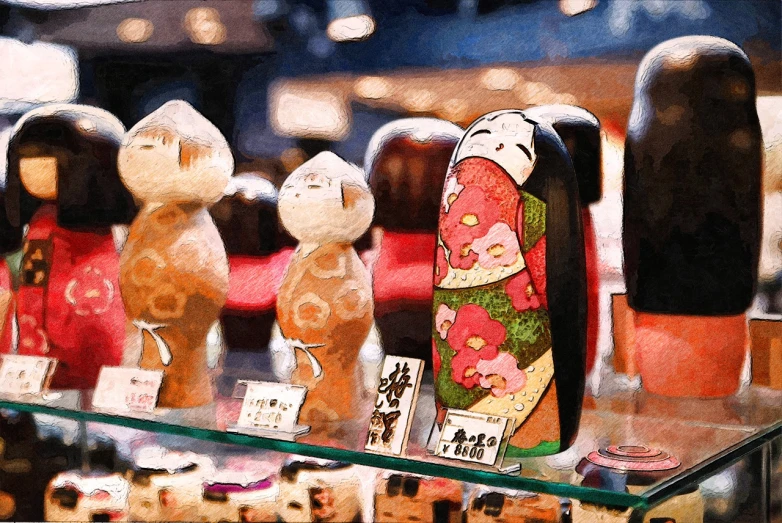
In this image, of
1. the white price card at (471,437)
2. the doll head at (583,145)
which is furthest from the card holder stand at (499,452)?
the doll head at (583,145)

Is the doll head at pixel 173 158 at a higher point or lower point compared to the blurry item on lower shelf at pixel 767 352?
higher

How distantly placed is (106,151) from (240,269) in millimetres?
280

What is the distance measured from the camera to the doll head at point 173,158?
122 cm

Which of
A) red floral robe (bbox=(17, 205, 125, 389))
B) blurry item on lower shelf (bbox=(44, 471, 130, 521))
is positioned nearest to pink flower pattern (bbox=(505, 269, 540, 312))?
red floral robe (bbox=(17, 205, 125, 389))

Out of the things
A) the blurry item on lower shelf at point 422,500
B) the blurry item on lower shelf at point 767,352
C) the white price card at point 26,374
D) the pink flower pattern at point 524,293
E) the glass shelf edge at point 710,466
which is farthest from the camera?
the white price card at point 26,374

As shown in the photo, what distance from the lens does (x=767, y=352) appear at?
1100 millimetres

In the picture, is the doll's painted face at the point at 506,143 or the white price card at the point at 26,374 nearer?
the doll's painted face at the point at 506,143

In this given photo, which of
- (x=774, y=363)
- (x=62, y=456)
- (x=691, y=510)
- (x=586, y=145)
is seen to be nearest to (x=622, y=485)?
(x=691, y=510)

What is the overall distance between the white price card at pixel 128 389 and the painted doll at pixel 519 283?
0.48 m

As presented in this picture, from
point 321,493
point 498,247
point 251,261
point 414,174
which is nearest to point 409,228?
point 414,174

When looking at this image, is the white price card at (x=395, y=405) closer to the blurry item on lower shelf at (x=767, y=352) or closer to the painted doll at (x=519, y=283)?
the painted doll at (x=519, y=283)

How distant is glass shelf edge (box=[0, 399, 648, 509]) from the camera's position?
2.85 feet

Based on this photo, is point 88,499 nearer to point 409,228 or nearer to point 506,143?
point 409,228

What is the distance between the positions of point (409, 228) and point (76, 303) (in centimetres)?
56
